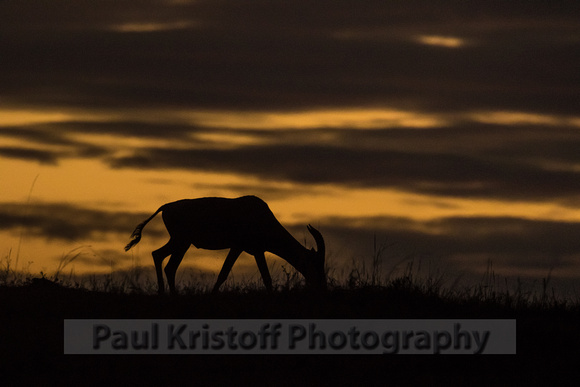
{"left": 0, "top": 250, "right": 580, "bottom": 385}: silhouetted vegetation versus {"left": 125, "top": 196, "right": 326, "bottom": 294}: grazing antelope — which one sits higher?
{"left": 125, "top": 196, "right": 326, "bottom": 294}: grazing antelope

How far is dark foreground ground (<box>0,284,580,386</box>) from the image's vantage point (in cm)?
870

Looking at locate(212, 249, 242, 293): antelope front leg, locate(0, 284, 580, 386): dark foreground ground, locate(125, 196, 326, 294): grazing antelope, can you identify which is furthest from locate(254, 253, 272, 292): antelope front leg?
locate(0, 284, 580, 386): dark foreground ground

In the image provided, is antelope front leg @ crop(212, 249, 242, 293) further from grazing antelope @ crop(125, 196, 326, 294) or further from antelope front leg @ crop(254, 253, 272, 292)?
antelope front leg @ crop(254, 253, 272, 292)

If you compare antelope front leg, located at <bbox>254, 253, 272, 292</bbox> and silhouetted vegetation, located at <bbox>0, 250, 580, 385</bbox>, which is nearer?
silhouetted vegetation, located at <bbox>0, 250, 580, 385</bbox>

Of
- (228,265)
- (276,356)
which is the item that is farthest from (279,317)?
(228,265)

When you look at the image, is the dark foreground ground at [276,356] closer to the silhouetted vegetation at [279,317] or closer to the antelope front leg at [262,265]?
the silhouetted vegetation at [279,317]

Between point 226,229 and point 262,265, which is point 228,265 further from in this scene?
point 226,229

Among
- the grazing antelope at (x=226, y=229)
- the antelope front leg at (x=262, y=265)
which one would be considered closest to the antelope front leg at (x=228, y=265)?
the grazing antelope at (x=226, y=229)

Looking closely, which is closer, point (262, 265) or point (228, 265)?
point (228, 265)

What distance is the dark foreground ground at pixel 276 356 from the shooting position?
8.70 metres

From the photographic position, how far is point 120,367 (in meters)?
8.86

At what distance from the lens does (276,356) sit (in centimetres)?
923

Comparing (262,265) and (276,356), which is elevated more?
(262,265)

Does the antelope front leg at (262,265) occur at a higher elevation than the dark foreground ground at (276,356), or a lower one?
higher
